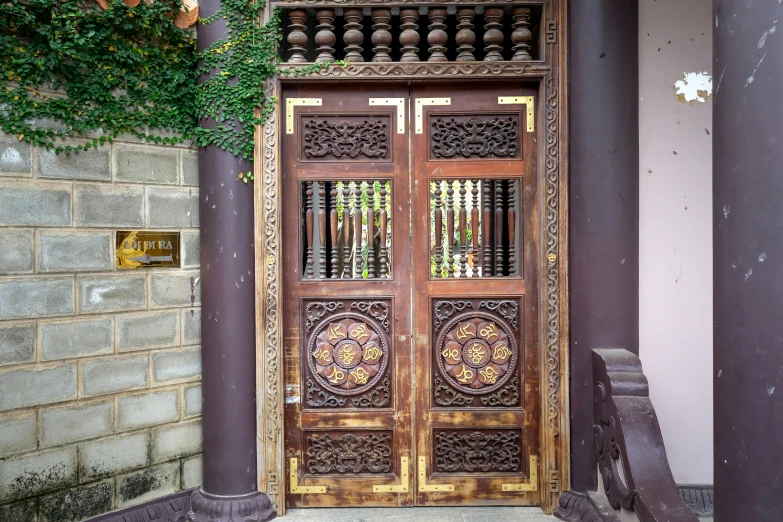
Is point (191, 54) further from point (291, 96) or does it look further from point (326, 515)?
point (326, 515)

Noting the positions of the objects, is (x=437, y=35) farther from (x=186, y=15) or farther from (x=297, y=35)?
(x=186, y=15)

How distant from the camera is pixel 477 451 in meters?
3.51

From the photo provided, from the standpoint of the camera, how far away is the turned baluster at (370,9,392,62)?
340 cm

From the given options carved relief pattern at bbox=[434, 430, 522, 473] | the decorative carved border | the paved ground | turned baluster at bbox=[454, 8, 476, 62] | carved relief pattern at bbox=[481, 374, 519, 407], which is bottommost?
the paved ground

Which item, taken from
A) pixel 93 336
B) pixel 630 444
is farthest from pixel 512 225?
pixel 93 336

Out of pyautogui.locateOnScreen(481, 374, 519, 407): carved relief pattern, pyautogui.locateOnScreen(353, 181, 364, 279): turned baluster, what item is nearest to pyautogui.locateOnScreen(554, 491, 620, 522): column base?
pyautogui.locateOnScreen(481, 374, 519, 407): carved relief pattern

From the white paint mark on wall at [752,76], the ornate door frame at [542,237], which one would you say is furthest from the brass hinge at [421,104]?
the white paint mark on wall at [752,76]

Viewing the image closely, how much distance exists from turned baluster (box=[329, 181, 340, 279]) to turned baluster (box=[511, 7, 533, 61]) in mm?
1410

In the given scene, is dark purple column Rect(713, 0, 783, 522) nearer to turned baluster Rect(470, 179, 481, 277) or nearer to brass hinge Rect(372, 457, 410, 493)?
turned baluster Rect(470, 179, 481, 277)

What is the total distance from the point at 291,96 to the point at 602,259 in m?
2.16

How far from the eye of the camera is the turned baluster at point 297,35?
3416 mm

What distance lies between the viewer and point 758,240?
1.81m

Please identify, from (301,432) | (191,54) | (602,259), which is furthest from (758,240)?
(191,54)

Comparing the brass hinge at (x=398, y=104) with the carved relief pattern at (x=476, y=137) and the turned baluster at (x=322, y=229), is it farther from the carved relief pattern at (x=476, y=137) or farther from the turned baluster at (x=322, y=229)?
the turned baluster at (x=322, y=229)
